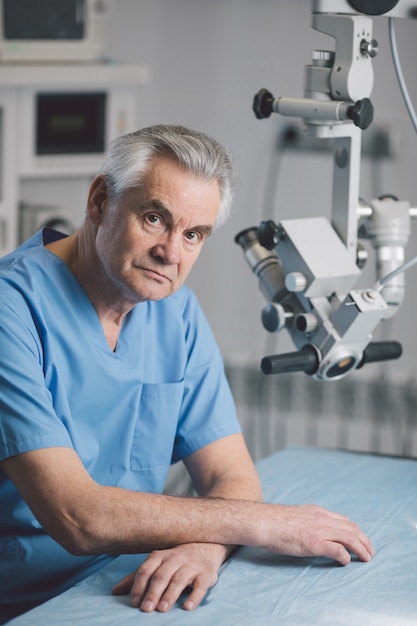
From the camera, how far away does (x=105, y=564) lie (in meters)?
1.67

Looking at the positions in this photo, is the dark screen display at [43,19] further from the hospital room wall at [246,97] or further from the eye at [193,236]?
the eye at [193,236]

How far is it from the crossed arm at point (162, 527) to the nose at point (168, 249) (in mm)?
347

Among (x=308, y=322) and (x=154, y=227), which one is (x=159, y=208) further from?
(x=308, y=322)

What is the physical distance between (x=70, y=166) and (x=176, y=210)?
161 cm

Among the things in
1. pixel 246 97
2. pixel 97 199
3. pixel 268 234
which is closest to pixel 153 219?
pixel 97 199

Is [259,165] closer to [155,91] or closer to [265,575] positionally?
[155,91]

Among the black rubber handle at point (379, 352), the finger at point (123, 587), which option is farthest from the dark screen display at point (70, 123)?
the finger at point (123, 587)

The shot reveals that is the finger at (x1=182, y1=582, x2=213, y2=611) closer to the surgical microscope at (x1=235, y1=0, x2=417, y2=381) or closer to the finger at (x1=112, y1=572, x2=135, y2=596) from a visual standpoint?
the finger at (x1=112, y1=572, x2=135, y2=596)

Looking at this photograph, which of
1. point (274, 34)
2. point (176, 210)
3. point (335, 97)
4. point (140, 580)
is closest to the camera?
point (140, 580)

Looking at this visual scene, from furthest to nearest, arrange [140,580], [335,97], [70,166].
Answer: [70,166], [335,97], [140,580]

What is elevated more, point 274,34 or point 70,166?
point 274,34

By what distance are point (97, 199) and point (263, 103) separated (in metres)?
0.36

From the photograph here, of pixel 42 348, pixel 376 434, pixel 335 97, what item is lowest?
pixel 376 434

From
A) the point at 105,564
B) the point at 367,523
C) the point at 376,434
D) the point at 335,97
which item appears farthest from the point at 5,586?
the point at 376,434
